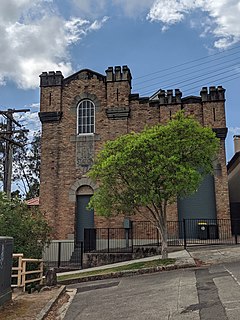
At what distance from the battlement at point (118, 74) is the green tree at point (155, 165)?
8.58m

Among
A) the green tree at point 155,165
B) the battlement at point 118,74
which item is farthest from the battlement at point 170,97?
the green tree at point 155,165

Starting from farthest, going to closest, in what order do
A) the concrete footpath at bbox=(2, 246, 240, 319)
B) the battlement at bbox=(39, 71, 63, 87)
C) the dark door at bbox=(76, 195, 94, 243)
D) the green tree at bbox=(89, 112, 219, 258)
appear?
the battlement at bbox=(39, 71, 63, 87) → the dark door at bbox=(76, 195, 94, 243) → the green tree at bbox=(89, 112, 219, 258) → the concrete footpath at bbox=(2, 246, 240, 319)

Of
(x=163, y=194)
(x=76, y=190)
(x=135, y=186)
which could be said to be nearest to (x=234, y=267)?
(x=163, y=194)

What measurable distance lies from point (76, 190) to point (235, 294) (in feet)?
47.5

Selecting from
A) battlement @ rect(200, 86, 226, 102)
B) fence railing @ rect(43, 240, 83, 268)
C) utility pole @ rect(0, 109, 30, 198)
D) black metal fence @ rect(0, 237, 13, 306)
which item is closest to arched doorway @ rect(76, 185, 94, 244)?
fence railing @ rect(43, 240, 83, 268)

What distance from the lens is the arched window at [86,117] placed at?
22.3 m

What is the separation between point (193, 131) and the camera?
46.4 ft

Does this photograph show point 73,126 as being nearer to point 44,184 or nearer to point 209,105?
point 44,184

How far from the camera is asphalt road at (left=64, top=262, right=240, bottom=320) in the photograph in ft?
23.4

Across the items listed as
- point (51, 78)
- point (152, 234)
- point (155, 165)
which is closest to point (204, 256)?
point (155, 165)

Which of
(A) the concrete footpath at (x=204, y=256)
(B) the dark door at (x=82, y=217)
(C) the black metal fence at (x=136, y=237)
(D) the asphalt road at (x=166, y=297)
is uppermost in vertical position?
(B) the dark door at (x=82, y=217)

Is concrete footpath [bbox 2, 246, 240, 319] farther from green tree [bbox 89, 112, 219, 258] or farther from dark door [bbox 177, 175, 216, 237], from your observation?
dark door [bbox 177, 175, 216, 237]

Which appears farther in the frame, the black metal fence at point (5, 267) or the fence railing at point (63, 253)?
the fence railing at point (63, 253)

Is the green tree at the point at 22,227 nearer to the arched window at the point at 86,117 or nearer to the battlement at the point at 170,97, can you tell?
the arched window at the point at 86,117
